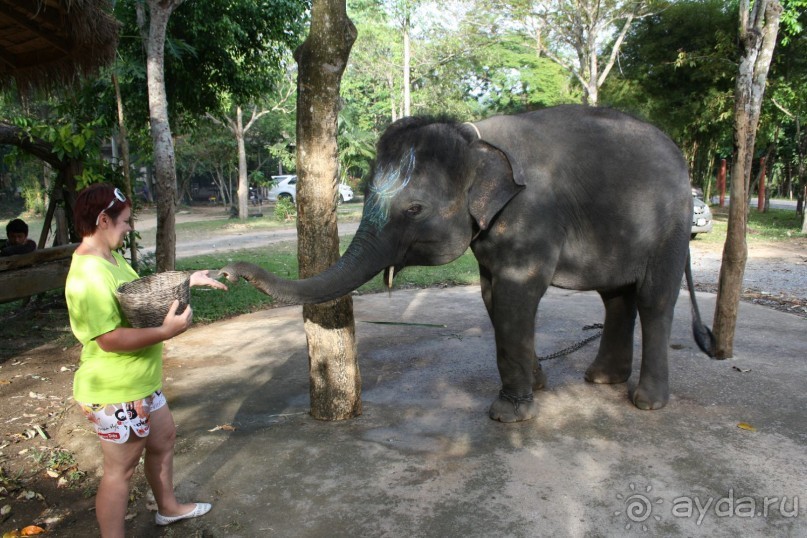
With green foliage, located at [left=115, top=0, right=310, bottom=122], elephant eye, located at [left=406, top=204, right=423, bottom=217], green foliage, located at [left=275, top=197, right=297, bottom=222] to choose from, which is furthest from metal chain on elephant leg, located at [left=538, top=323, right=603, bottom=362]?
green foliage, located at [left=275, top=197, right=297, bottom=222]

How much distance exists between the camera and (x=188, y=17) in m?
9.59

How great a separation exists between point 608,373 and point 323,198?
276 centimetres

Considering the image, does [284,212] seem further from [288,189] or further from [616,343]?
[616,343]

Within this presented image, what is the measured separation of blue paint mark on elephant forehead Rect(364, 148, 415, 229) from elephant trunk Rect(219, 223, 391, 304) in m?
0.12

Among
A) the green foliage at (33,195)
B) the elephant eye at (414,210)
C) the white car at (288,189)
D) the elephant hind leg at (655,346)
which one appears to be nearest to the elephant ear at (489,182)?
the elephant eye at (414,210)

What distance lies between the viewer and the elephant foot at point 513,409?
171 inches

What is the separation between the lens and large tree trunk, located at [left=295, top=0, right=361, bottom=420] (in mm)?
4152

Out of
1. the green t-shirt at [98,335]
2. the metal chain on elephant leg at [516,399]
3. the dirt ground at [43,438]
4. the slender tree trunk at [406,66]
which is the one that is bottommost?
the dirt ground at [43,438]

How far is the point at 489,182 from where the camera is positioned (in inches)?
165

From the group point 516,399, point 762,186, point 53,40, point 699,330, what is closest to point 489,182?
point 516,399

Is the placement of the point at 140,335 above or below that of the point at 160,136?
below

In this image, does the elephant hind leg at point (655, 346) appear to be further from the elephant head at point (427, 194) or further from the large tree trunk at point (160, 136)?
the large tree trunk at point (160, 136)

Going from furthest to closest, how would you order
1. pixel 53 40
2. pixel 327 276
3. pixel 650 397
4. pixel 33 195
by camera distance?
pixel 33 195 → pixel 53 40 → pixel 650 397 → pixel 327 276

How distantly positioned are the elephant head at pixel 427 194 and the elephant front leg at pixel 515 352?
1.72 ft
